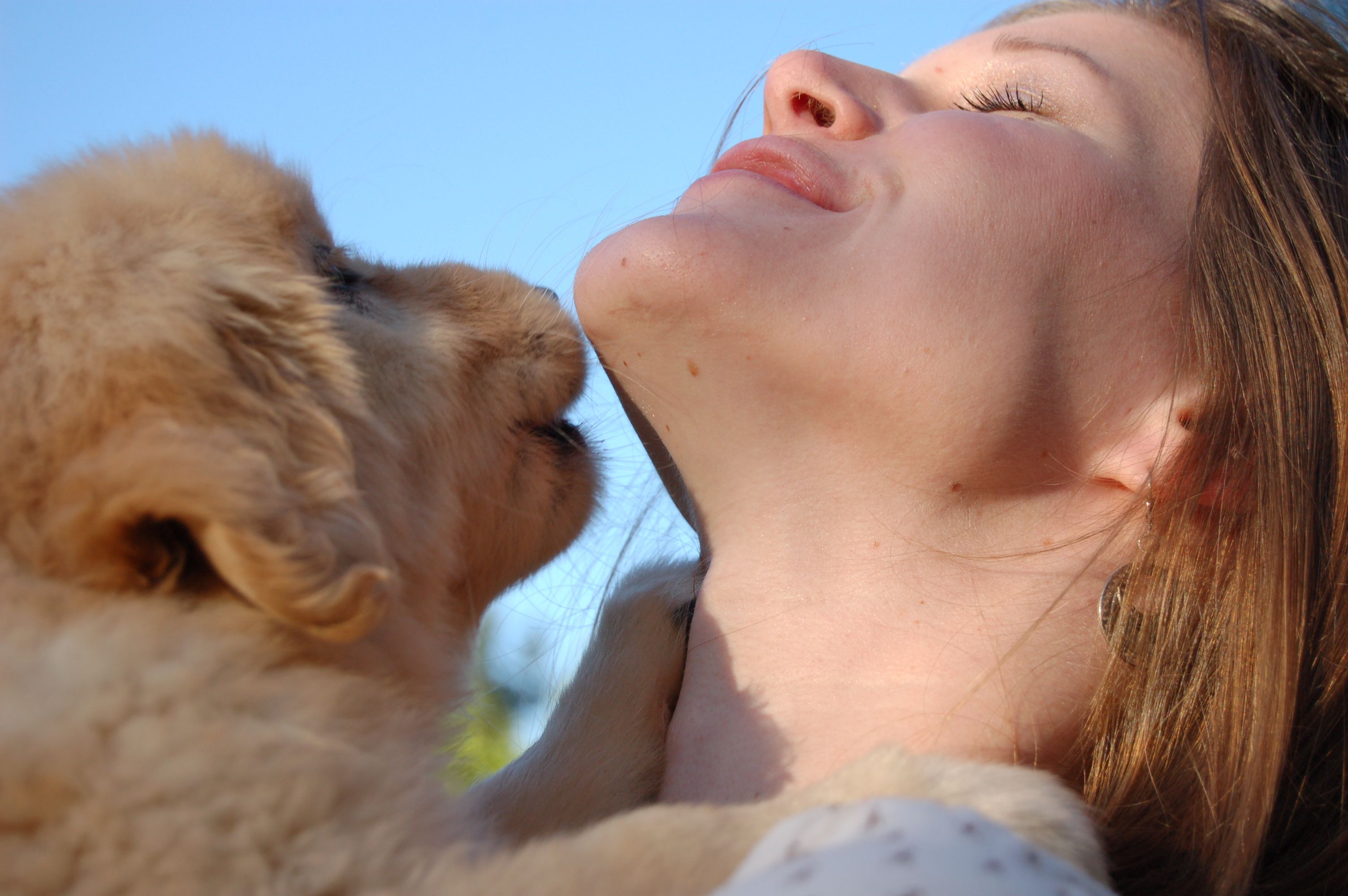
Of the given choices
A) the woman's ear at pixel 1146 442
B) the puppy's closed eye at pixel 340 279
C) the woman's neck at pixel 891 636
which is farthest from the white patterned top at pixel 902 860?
the puppy's closed eye at pixel 340 279

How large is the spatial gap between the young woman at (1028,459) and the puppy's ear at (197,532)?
3.08ft

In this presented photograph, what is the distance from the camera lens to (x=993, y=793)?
1.57m

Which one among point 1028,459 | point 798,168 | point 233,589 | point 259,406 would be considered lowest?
point 1028,459

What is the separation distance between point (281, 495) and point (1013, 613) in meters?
1.46

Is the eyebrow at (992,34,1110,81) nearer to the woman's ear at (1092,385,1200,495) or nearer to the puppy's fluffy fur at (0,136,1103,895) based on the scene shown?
the woman's ear at (1092,385,1200,495)

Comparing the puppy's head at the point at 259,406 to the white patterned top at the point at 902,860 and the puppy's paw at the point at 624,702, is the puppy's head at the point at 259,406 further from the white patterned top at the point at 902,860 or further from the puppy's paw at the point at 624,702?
the white patterned top at the point at 902,860

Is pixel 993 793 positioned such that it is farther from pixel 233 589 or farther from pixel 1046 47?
pixel 1046 47

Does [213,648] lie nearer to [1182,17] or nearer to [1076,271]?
[1076,271]

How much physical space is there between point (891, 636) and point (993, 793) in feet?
2.16

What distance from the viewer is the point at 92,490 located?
5.00 ft

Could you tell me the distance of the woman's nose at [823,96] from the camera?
105 inches

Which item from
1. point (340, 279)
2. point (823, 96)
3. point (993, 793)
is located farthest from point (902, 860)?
point (823, 96)

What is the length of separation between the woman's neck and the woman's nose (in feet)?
3.14

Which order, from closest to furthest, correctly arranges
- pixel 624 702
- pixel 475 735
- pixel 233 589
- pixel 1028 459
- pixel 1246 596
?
pixel 233 589 < pixel 1246 596 < pixel 1028 459 < pixel 475 735 < pixel 624 702
